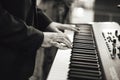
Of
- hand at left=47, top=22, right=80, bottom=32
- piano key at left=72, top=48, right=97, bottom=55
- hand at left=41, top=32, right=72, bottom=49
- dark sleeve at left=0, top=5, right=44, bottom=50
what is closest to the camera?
dark sleeve at left=0, top=5, right=44, bottom=50

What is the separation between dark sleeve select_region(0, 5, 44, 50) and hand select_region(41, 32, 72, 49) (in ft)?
0.19

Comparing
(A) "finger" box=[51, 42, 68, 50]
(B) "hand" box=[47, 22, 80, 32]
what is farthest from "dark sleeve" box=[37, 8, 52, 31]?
(A) "finger" box=[51, 42, 68, 50]

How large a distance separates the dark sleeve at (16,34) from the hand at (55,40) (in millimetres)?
57

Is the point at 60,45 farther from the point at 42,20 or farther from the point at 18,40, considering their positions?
the point at 42,20

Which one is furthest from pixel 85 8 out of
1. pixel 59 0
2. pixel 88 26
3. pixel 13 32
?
pixel 13 32

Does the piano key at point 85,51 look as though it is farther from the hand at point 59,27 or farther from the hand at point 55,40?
the hand at point 59,27

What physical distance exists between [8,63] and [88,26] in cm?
92

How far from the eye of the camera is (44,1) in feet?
13.0

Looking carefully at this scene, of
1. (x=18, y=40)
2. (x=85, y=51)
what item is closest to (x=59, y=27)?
(x=85, y=51)

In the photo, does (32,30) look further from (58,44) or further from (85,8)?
(85,8)

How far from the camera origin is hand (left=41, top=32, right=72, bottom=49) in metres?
1.50

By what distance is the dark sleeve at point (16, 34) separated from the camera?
136 centimetres

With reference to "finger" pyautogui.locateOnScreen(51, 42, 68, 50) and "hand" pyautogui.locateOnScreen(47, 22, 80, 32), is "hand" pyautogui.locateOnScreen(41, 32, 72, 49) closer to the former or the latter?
"finger" pyautogui.locateOnScreen(51, 42, 68, 50)

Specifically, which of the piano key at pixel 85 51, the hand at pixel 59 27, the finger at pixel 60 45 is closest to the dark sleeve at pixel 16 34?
the finger at pixel 60 45
